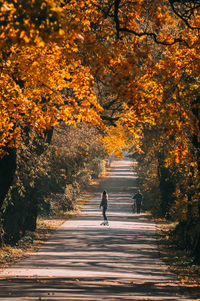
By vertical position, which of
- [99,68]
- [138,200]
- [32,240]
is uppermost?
[99,68]

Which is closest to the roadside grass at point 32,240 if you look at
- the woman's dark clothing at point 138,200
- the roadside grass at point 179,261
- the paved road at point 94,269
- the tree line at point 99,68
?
the paved road at point 94,269

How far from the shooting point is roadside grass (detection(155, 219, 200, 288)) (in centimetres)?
1715

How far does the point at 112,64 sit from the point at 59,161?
2035 centimetres

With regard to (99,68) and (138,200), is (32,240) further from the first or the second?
(138,200)

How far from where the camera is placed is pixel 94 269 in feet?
61.0

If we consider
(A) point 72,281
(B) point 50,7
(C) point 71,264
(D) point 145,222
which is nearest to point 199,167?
(C) point 71,264

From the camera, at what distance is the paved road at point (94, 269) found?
1345cm

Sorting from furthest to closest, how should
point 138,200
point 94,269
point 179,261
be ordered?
point 138,200 → point 179,261 → point 94,269

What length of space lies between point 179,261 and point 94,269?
4.11m

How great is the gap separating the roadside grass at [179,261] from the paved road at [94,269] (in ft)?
1.00

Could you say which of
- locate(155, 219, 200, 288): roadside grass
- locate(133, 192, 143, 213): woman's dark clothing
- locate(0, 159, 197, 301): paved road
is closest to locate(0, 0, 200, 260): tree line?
locate(155, 219, 200, 288): roadside grass

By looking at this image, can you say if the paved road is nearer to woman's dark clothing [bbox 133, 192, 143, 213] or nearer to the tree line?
the tree line

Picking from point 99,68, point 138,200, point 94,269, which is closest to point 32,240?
point 94,269

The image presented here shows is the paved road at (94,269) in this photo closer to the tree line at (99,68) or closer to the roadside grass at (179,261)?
the roadside grass at (179,261)
